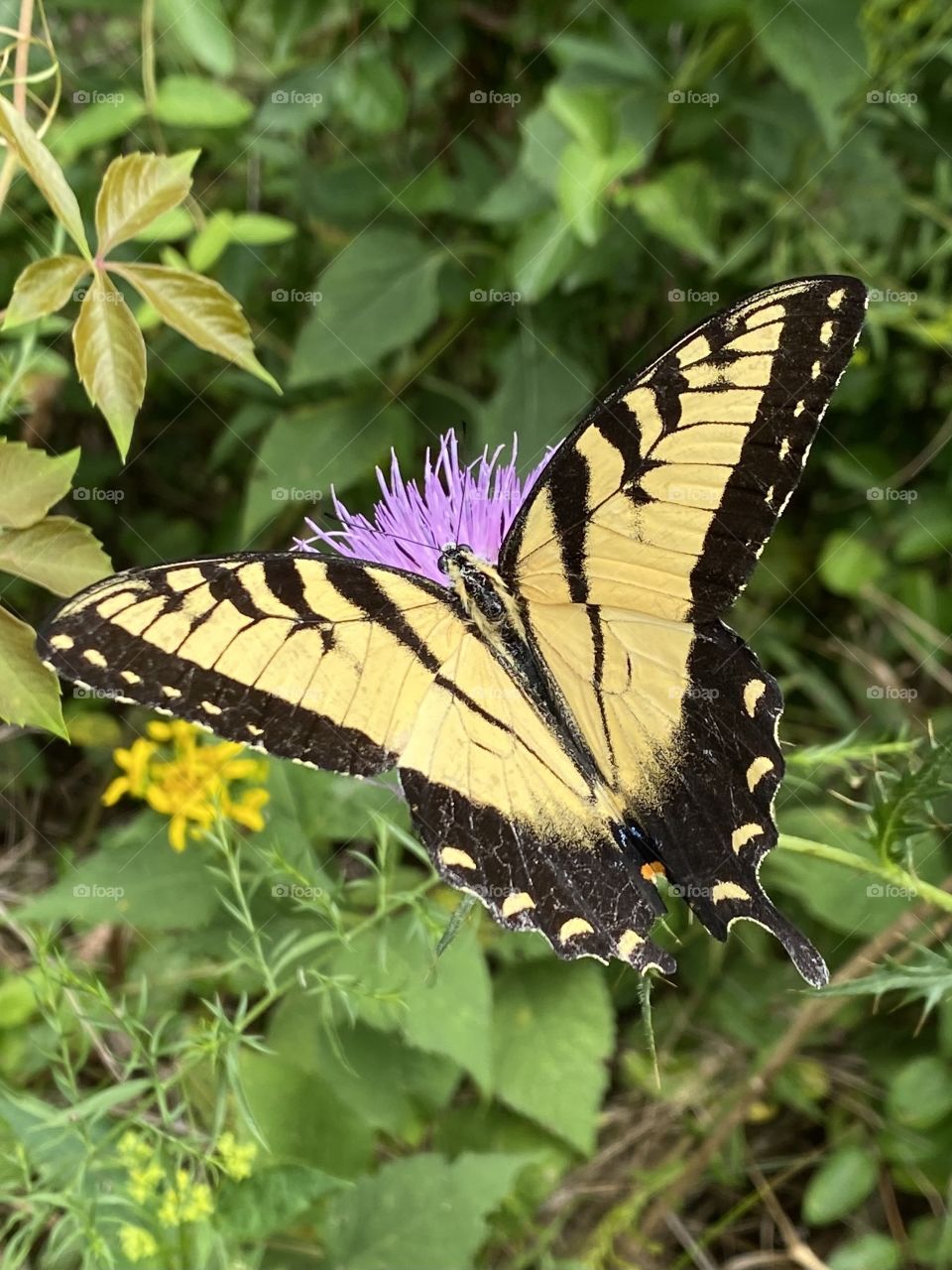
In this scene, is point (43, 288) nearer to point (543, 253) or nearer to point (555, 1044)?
point (543, 253)

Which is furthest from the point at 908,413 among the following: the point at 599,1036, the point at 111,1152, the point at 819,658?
the point at 111,1152

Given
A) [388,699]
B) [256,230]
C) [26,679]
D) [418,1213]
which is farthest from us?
[256,230]

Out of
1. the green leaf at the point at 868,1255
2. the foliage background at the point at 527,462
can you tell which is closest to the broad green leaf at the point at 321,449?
the foliage background at the point at 527,462

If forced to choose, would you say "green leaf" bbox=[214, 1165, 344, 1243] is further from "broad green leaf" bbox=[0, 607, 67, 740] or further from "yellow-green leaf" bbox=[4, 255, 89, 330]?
"yellow-green leaf" bbox=[4, 255, 89, 330]

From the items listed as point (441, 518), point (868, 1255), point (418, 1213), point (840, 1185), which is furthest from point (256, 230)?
point (868, 1255)

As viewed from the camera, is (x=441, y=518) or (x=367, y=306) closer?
(x=441, y=518)

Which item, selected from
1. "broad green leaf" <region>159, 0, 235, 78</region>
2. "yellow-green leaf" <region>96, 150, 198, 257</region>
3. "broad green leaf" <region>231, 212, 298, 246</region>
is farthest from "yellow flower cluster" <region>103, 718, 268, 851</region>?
"broad green leaf" <region>159, 0, 235, 78</region>
